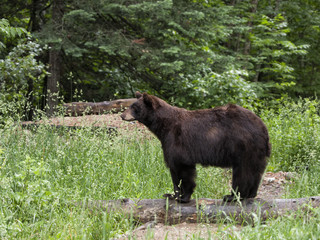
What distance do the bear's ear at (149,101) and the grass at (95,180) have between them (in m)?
0.85

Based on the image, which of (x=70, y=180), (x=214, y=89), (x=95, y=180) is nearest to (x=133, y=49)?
(x=214, y=89)

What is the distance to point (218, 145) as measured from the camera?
4039mm

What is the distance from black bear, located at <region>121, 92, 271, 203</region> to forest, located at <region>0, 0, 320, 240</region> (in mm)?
430

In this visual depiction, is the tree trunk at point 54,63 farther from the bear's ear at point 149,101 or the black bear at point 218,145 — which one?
the black bear at point 218,145

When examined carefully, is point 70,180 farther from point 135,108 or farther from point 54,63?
point 54,63

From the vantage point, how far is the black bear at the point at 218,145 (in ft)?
12.9

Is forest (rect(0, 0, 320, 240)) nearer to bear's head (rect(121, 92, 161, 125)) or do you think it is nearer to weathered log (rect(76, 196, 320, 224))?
weathered log (rect(76, 196, 320, 224))

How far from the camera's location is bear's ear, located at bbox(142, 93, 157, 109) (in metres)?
4.46

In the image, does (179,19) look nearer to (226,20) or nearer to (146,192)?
(226,20)

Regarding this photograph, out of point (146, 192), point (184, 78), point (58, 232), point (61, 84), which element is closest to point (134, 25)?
point (184, 78)

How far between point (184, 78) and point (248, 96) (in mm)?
1844

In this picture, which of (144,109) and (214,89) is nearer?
(144,109)

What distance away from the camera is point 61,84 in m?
11.8

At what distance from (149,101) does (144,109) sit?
13 cm
